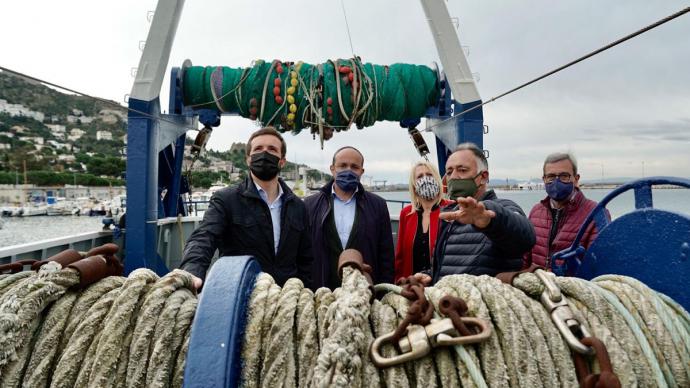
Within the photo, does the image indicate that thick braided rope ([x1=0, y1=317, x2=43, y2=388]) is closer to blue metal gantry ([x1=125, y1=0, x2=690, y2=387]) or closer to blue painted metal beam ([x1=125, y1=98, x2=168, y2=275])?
blue metal gantry ([x1=125, y1=0, x2=690, y2=387])

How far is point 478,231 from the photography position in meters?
1.96

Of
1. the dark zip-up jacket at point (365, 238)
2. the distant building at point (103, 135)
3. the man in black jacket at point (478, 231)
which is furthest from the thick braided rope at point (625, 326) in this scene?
the distant building at point (103, 135)

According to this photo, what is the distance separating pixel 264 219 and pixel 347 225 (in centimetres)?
112

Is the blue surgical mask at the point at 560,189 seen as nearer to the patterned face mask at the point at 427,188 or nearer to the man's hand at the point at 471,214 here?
the patterned face mask at the point at 427,188

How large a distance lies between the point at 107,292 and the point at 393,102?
4.24m

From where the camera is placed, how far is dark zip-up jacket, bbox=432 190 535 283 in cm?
171

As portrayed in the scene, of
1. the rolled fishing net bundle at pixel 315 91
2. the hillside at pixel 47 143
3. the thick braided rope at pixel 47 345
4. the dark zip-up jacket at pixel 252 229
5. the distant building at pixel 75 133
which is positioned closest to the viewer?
the thick braided rope at pixel 47 345

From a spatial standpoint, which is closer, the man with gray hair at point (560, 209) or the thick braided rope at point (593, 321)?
the thick braided rope at point (593, 321)

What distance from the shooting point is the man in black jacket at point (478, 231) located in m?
1.69

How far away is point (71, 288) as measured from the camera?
1133mm

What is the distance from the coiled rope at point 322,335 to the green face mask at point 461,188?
0.90 m

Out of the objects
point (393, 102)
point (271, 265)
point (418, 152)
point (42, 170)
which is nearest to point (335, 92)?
point (393, 102)

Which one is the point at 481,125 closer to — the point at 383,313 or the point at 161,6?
the point at 161,6

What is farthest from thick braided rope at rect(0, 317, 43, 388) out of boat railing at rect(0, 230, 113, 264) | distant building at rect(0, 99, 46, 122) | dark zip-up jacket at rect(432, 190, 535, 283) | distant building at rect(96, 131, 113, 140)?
distant building at rect(0, 99, 46, 122)
